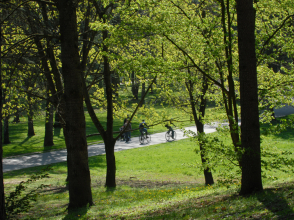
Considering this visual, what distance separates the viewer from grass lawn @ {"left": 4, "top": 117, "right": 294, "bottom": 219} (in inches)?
193

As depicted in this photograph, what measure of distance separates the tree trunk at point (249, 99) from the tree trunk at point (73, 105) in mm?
3522

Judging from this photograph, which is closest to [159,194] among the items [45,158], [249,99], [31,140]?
[249,99]

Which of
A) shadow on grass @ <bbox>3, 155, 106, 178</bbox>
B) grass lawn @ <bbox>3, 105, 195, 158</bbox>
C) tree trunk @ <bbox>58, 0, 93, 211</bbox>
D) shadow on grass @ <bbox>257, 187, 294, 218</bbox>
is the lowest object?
shadow on grass @ <bbox>3, 155, 106, 178</bbox>

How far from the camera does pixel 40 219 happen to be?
626cm

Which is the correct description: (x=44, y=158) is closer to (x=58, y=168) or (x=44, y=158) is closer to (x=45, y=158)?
(x=45, y=158)

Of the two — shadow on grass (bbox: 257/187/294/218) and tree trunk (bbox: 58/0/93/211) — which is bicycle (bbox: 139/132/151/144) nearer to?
tree trunk (bbox: 58/0/93/211)

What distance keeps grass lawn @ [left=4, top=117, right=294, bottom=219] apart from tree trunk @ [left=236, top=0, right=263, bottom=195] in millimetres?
426

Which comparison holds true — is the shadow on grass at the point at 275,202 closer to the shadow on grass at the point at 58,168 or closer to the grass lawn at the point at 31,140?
the grass lawn at the point at 31,140

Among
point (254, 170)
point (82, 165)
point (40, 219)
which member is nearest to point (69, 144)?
point (82, 165)

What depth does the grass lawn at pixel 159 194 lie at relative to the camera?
4891 mm

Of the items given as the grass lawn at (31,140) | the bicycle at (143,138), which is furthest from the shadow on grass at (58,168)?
the bicycle at (143,138)

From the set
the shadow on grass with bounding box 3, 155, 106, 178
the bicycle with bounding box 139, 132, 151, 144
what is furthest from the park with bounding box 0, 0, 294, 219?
the bicycle with bounding box 139, 132, 151, 144

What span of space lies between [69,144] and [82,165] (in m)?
0.57

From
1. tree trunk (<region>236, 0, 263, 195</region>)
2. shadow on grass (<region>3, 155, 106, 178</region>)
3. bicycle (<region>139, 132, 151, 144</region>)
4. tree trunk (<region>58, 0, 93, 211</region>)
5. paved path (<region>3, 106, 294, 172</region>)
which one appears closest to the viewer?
tree trunk (<region>236, 0, 263, 195</region>)
